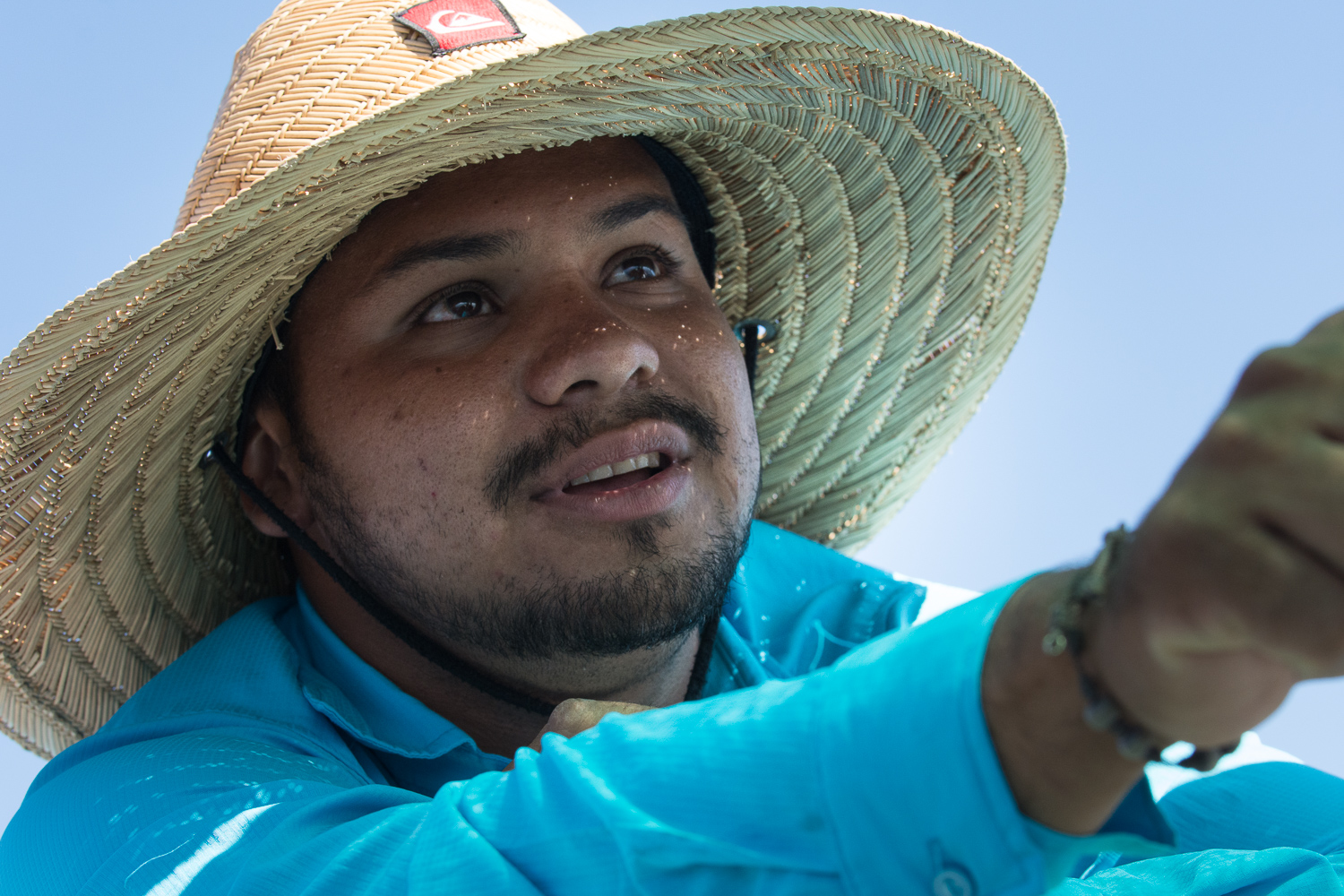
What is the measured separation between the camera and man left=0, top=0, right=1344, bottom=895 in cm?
67

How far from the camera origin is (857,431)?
1.70 m

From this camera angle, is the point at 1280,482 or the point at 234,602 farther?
the point at 234,602

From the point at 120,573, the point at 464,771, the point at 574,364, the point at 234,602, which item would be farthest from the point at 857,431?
the point at 120,573

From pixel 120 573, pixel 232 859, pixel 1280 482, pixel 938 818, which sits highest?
pixel 1280 482

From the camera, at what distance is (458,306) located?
124cm

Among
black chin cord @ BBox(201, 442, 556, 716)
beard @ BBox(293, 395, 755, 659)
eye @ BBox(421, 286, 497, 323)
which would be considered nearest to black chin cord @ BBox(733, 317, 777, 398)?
beard @ BBox(293, 395, 755, 659)

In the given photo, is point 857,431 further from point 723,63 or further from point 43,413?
point 43,413

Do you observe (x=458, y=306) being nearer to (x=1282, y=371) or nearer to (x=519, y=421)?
(x=519, y=421)

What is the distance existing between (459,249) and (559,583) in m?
0.36

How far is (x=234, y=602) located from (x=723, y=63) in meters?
0.91

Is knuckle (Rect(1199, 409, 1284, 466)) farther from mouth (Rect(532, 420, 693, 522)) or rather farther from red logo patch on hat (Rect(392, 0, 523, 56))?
red logo patch on hat (Rect(392, 0, 523, 56))

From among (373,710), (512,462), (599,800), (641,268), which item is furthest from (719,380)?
(599,800)

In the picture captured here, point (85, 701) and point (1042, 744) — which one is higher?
point (1042, 744)

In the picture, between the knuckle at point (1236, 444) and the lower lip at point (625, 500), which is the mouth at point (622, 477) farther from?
the knuckle at point (1236, 444)
